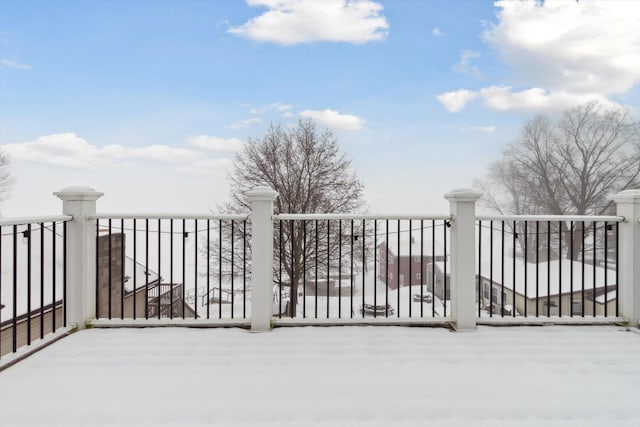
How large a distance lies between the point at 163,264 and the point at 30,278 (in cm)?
304

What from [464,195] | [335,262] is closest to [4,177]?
[335,262]

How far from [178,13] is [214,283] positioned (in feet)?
28.4

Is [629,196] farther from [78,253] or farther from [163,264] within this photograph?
[163,264]

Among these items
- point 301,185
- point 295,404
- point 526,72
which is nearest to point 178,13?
point 301,185

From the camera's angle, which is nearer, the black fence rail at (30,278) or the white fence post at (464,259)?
the black fence rail at (30,278)

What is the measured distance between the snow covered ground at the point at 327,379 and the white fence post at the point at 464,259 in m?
0.17

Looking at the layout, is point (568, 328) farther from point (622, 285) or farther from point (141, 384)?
point (141, 384)

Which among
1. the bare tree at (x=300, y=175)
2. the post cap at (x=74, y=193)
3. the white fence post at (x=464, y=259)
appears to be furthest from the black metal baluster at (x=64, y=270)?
the bare tree at (x=300, y=175)

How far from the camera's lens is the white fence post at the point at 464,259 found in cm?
266

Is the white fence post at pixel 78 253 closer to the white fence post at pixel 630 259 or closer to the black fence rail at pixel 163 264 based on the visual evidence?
the black fence rail at pixel 163 264

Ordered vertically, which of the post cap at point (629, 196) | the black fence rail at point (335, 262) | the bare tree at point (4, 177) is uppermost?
the bare tree at point (4, 177)

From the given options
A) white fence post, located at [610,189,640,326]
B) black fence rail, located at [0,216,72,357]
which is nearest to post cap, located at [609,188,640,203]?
white fence post, located at [610,189,640,326]

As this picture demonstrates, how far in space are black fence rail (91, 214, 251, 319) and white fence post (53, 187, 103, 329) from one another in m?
0.10

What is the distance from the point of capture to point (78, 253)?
265 centimetres
